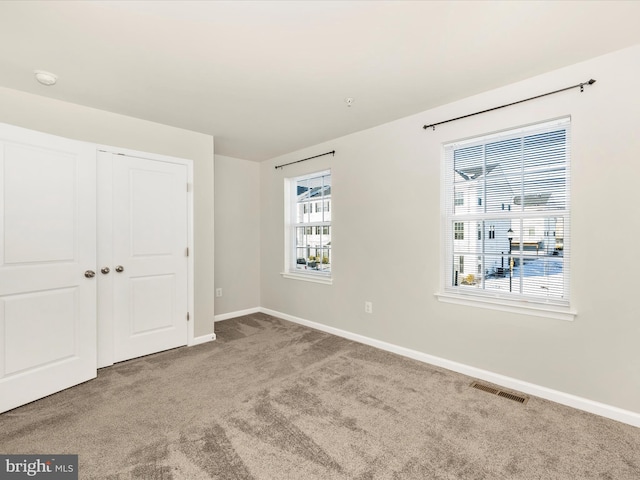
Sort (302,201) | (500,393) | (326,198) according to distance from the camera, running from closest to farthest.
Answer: (500,393) < (326,198) < (302,201)

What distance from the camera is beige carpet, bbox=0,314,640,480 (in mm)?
1702

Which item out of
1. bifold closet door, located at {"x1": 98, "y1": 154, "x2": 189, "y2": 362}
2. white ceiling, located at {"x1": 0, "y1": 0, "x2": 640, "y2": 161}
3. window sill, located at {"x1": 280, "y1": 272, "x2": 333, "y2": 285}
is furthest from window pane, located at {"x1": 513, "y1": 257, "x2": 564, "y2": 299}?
bifold closet door, located at {"x1": 98, "y1": 154, "x2": 189, "y2": 362}

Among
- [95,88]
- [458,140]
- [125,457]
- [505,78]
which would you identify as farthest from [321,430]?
[95,88]

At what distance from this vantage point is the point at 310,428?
2.05 metres

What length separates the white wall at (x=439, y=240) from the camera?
214 cm

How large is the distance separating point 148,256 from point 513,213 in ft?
11.5

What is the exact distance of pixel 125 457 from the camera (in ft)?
5.81

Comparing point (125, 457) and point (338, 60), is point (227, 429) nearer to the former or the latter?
point (125, 457)

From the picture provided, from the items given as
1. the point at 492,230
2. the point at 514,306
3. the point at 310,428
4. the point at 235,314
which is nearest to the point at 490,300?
the point at 514,306

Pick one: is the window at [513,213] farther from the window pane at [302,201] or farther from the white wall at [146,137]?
the white wall at [146,137]

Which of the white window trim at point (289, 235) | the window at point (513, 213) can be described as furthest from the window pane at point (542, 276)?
the white window trim at point (289, 235)

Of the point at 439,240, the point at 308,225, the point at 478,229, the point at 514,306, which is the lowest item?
the point at 514,306

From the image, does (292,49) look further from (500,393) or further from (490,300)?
(500,393)

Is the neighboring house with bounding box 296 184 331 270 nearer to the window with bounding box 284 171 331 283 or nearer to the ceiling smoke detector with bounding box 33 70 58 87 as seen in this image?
the window with bounding box 284 171 331 283
